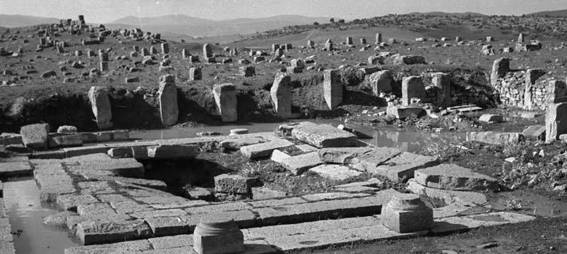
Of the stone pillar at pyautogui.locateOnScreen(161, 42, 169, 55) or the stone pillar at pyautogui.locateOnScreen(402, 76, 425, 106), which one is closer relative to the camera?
the stone pillar at pyautogui.locateOnScreen(402, 76, 425, 106)

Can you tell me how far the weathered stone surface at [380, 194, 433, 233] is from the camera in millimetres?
9453

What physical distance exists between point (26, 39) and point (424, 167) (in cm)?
5410

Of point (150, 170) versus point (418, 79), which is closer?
point (150, 170)

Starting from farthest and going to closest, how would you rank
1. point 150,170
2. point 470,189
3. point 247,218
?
point 150,170 < point 470,189 < point 247,218

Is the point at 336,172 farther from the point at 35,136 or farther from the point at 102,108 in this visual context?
the point at 102,108

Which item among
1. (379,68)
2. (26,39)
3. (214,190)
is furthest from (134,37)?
(214,190)

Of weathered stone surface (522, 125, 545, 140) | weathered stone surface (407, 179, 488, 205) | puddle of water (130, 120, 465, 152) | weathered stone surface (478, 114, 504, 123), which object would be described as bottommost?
puddle of water (130, 120, 465, 152)

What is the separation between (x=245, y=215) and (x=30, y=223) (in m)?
3.75

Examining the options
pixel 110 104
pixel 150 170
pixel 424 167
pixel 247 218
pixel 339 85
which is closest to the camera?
pixel 247 218

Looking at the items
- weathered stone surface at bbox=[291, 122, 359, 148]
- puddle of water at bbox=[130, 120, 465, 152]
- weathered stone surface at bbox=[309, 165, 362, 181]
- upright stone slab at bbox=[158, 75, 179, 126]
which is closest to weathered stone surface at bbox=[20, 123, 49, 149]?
puddle of water at bbox=[130, 120, 465, 152]

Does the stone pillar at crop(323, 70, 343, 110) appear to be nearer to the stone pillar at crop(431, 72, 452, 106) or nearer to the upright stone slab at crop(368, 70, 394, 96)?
the upright stone slab at crop(368, 70, 394, 96)

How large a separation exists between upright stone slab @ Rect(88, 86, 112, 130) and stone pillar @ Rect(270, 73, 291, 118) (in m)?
5.91

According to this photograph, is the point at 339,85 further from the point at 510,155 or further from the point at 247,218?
the point at 247,218

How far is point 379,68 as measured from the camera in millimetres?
27000
